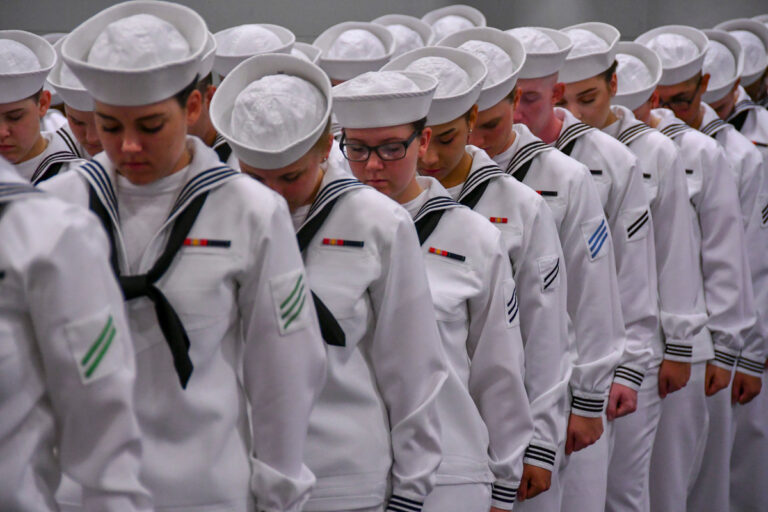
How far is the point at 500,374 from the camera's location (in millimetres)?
2738

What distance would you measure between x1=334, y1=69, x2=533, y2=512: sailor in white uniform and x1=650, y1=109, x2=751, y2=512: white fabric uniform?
1.60 m

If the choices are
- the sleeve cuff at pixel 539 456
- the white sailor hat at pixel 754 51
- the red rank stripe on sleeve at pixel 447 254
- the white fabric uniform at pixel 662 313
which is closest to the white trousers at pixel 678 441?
the white fabric uniform at pixel 662 313

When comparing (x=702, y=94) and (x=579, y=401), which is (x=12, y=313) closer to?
(x=579, y=401)

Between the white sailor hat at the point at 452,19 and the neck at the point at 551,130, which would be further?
the white sailor hat at the point at 452,19

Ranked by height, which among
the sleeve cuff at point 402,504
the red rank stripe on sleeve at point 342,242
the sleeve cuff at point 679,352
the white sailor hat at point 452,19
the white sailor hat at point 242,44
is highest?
the red rank stripe on sleeve at point 342,242

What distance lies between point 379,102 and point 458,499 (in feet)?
3.31

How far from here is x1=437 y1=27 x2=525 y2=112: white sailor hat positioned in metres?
3.21

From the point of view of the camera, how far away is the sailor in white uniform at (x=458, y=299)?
102 inches

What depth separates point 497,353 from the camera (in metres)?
2.71

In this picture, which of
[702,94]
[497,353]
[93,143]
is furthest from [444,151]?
[702,94]

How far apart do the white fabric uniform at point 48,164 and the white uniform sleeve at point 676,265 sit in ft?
6.96

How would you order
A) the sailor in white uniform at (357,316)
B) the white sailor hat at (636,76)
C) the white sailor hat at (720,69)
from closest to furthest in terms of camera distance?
the sailor in white uniform at (357,316)
the white sailor hat at (636,76)
the white sailor hat at (720,69)

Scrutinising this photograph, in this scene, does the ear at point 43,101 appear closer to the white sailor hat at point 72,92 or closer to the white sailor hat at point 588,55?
the white sailor hat at point 72,92

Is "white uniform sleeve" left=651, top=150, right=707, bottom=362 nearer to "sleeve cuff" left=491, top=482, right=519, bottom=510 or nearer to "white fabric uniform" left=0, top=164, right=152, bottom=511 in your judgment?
"sleeve cuff" left=491, top=482, right=519, bottom=510
